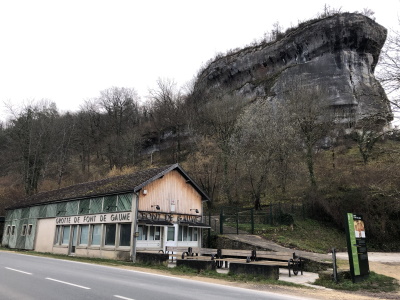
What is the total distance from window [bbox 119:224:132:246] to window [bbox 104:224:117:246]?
2.47 feet

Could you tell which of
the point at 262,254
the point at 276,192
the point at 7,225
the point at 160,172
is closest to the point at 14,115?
the point at 7,225

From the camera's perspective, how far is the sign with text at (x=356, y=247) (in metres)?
10.8

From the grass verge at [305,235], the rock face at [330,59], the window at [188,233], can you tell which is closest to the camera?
the grass verge at [305,235]

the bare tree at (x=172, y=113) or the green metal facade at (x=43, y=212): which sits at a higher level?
the bare tree at (x=172, y=113)

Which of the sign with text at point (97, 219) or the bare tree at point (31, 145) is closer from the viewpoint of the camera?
the sign with text at point (97, 219)

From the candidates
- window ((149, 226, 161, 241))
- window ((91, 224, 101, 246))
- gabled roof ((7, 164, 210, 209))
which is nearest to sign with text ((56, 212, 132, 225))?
window ((91, 224, 101, 246))

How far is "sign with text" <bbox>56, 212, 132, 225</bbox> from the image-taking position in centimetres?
2028

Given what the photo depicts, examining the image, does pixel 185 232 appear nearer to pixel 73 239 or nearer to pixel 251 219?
pixel 251 219

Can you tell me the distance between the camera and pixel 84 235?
76.8 feet

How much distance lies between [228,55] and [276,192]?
4289cm

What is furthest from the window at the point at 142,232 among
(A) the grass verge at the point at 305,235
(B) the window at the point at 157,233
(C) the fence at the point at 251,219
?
(A) the grass verge at the point at 305,235

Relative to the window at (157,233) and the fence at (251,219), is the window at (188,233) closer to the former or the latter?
the fence at (251,219)

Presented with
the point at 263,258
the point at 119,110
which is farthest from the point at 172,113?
the point at 263,258

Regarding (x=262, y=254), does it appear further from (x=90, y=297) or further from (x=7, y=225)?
(x=7, y=225)
